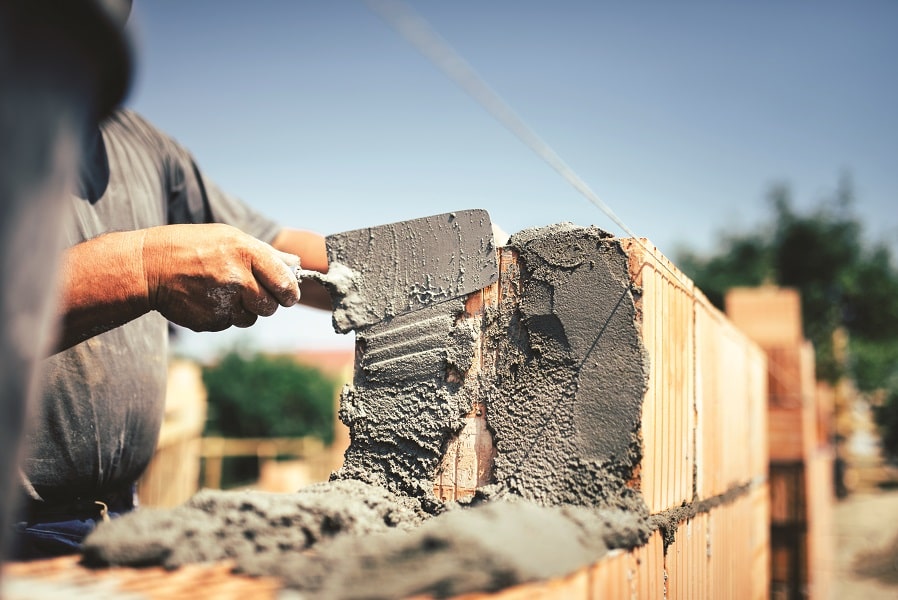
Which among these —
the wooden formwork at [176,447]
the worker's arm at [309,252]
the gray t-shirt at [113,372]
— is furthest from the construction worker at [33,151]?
the wooden formwork at [176,447]

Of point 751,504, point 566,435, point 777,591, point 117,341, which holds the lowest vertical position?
point 777,591

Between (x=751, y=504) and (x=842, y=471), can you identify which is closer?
(x=751, y=504)

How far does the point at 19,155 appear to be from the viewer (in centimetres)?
87

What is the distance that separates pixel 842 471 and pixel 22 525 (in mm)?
21307

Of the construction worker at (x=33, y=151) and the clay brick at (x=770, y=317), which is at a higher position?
the clay brick at (x=770, y=317)

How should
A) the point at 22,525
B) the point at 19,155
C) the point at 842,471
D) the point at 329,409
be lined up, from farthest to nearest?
the point at 329,409
the point at 842,471
the point at 22,525
the point at 19,155

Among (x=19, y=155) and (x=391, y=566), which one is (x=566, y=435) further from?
(x=19, y=155)

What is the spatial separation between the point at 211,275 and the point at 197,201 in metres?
1.40

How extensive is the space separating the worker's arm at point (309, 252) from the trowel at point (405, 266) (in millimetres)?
637

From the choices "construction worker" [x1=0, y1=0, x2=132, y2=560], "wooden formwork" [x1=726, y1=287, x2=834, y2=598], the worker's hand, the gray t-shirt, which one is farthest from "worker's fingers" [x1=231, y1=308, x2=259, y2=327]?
"wooden formwork" [x1=726, y1=287, x2=834, y2=598]

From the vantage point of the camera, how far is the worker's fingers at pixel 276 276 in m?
2.24

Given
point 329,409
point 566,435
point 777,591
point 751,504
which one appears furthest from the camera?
point 329,409

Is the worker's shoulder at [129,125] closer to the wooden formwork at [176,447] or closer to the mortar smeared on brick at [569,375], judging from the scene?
the mortar smeared on brick at [569,375]

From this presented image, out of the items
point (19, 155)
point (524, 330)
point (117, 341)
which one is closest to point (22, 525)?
point (117, 341)
